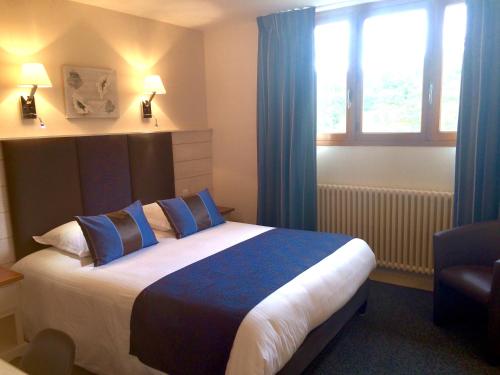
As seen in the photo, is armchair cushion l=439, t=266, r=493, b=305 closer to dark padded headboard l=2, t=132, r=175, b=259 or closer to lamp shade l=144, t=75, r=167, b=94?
dark padded headboard l=2, t=132, r=175, b=259

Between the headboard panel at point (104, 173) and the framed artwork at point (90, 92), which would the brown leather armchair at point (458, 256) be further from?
the framed artwork at point (90, 92)

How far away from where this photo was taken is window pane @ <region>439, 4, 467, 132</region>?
10.8 ft

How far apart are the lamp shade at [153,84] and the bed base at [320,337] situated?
2378 millimetres

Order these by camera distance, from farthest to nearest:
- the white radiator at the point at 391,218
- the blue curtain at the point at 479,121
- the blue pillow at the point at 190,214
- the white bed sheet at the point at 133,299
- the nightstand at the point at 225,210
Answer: the nightstand at the point at 225,210 < the white radiator at the point at 391,218 < the blue pillow at the point at 190,214 < the blue curtain at the point at 479,121 < the white bed sheet at the point at 133,299

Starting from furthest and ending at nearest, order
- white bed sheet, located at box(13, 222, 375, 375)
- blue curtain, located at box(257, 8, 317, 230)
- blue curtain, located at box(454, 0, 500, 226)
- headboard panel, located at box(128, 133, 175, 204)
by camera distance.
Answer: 1. blue curtain, located at box(257, 8, 317, 230)
2. headboard panel, located at box(128, 133, 175, 204)
3. blue curtain, located at box(454, 0, 500, 226)
4. white bed sheet, located at box(13, 222, 375, 375)

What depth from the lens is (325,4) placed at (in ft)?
12.0

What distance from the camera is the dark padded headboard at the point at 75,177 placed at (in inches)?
113

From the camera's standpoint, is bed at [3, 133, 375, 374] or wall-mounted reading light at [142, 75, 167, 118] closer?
bed at [3, 133, 375, 374]

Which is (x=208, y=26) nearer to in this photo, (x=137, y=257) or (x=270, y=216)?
(x=270, y=216)

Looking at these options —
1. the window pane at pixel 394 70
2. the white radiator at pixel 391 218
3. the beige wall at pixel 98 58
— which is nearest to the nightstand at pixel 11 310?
the beige wall at pixel 98 58

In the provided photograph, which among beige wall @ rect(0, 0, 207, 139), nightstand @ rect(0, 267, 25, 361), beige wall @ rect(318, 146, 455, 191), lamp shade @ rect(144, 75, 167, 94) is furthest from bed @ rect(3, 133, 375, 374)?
beige wall @ rect(318, 146, 455, 191)

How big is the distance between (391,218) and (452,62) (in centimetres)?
135

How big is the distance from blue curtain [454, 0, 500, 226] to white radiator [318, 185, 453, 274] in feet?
0.75

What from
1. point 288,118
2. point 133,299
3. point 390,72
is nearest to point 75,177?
point 133,299
